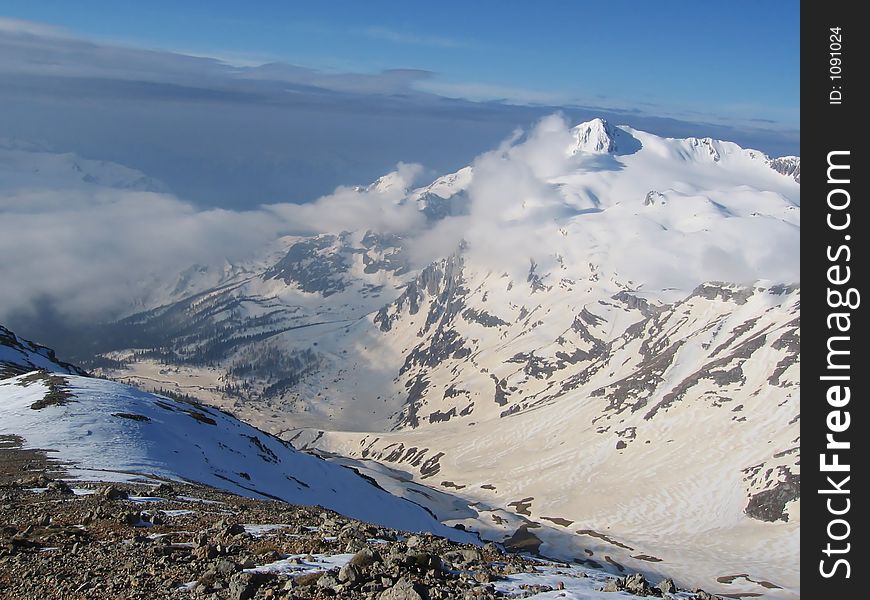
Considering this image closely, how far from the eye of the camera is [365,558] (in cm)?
2453

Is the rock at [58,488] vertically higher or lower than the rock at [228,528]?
lower

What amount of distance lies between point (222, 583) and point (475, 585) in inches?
331

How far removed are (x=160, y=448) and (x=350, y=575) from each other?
64.2m

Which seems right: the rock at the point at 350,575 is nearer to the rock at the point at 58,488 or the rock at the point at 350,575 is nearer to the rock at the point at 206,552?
the rock at the point at 206,552

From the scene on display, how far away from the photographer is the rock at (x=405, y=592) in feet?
67.8

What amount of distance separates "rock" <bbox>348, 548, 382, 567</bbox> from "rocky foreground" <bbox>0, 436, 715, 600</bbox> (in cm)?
5

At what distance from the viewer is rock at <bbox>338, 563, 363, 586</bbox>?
22.7 m

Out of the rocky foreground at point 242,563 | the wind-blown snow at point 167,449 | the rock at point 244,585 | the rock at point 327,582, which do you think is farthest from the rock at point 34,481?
the rock at point 327,582

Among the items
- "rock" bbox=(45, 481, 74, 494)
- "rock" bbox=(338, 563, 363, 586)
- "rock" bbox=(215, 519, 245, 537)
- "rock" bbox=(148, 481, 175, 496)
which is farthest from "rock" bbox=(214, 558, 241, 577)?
"rock" bbox=(45, 481, 74, 494)
